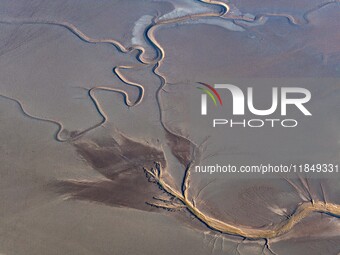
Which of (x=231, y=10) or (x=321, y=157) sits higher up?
(x=231, y=10)

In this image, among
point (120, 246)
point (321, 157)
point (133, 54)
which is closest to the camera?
point (120, 246)

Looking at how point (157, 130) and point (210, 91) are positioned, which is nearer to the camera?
point (157, 130)

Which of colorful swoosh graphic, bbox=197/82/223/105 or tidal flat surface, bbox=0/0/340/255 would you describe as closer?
tidal flat surface, bbox=0/0/340/255

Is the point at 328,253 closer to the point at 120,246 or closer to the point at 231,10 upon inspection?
the point at 120,246

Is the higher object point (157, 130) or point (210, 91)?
point (210, 91)

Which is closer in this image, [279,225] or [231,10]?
[279,225]

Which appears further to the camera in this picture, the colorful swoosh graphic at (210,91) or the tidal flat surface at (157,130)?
the colorful swoosh graphic at (210,91)

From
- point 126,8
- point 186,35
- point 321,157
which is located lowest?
point 321,157

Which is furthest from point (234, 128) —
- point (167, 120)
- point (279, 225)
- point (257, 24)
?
point (257, 24)
